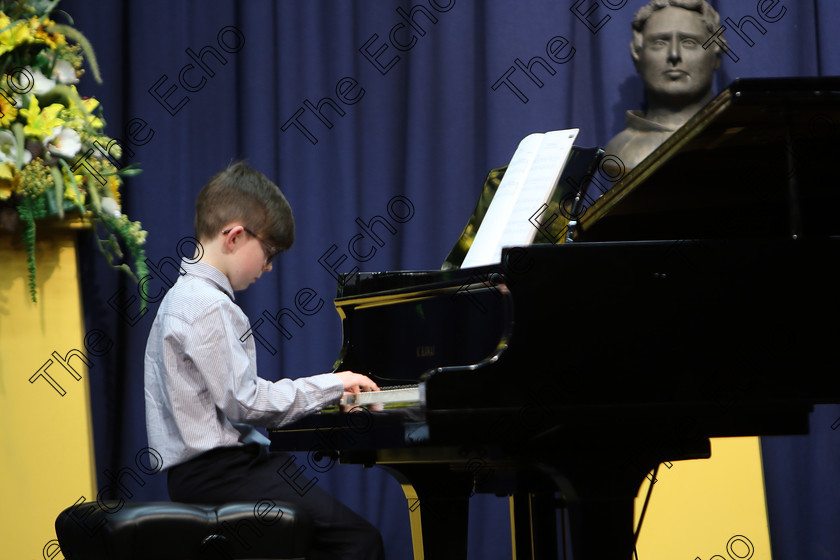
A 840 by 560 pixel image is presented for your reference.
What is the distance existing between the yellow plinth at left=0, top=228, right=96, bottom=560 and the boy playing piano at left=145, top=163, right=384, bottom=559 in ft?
2.82

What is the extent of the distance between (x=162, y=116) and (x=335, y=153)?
Result: 696 mm

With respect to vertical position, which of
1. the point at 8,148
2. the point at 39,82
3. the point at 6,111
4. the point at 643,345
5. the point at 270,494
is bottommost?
the point at 270,494

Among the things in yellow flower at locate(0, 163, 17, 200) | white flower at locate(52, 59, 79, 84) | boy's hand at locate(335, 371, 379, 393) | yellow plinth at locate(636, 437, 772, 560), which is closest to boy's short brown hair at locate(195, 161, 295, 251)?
boy's hand at locate(335, 371, 379, 393)

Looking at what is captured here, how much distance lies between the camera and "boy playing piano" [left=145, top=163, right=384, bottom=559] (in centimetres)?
194

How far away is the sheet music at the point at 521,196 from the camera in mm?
2100

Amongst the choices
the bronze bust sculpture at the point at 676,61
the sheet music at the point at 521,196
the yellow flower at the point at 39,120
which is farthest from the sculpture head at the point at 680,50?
the yellow flower at the point at 39,120

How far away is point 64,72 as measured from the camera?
9.52ft

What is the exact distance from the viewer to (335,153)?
371 cm

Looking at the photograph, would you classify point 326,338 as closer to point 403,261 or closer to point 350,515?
point 403,261

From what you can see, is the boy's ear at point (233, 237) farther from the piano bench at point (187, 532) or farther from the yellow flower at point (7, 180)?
the yellow flower at point (7, 180)

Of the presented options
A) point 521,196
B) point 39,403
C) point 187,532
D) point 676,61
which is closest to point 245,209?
point 521,196

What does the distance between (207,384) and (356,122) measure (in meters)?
→ 1.96

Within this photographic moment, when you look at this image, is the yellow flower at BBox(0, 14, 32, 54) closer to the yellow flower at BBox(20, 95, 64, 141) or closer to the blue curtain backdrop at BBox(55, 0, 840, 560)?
the yellow flower at BBox(20, 95, 64, 141)

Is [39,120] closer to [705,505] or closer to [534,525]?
[534,525]
